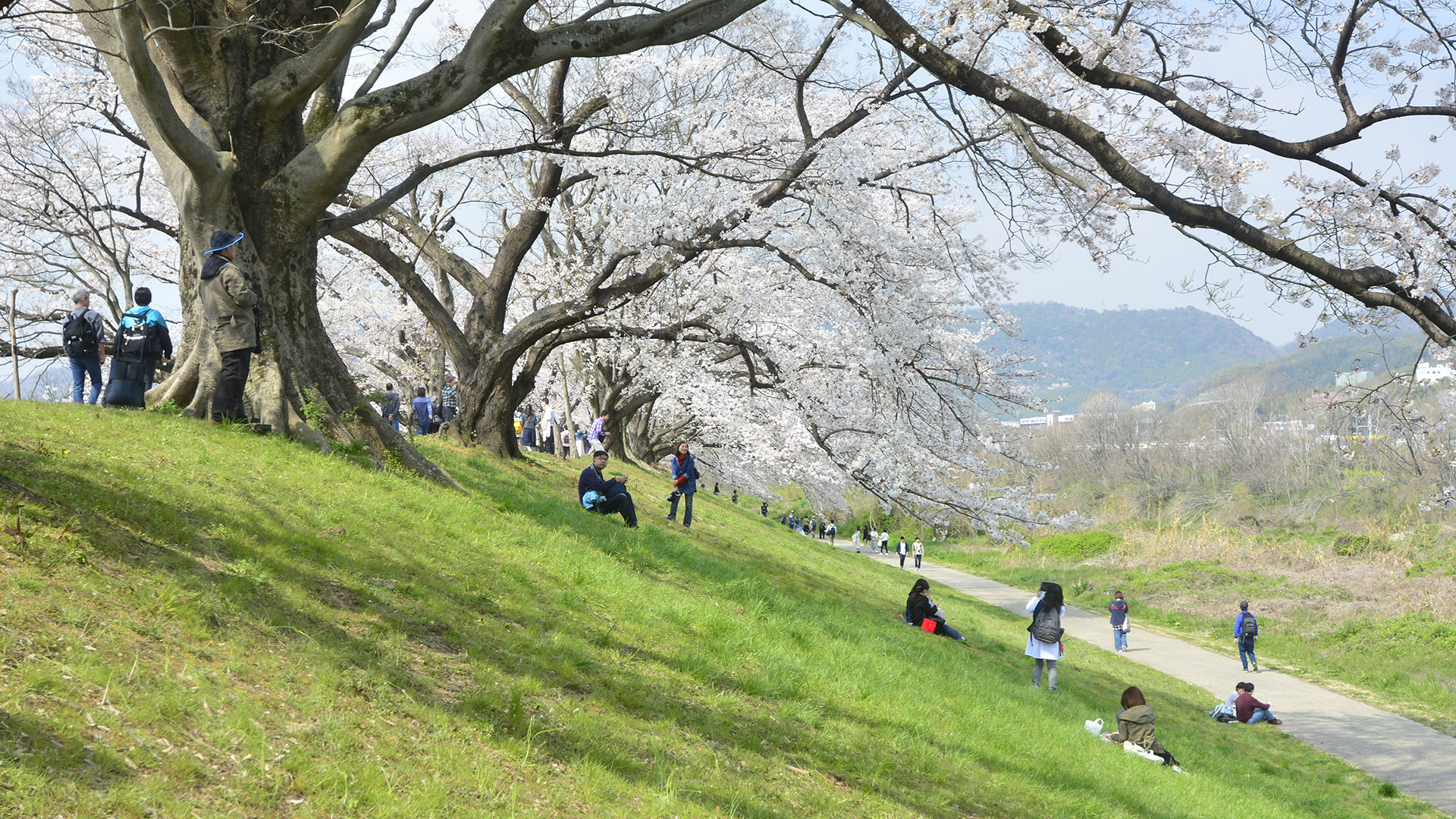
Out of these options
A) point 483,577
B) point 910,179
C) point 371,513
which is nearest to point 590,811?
point 483,577

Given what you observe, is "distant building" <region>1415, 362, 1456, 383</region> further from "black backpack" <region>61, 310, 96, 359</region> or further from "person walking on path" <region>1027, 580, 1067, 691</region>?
"black backpack" <region>61, 310, 96, 359</region>

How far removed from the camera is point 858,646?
28.2 ft

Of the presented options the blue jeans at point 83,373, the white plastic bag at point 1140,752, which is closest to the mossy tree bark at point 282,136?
the blue jeans at point 83,373

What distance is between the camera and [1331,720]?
1482 centimetres

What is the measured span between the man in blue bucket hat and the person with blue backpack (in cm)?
124

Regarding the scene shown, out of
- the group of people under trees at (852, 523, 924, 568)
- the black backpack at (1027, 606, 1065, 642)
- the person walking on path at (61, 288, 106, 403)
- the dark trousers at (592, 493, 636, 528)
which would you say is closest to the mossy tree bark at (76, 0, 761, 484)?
the dark trousers at (592, 493, 636, 528)

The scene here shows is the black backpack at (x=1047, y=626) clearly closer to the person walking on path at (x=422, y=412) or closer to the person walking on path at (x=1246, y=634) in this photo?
the person walking on path at (x=1246, y=634)

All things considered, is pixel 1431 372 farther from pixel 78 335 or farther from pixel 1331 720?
pixel 78 335

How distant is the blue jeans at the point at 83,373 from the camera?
403 inches

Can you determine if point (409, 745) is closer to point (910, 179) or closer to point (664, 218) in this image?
point (910, 179)

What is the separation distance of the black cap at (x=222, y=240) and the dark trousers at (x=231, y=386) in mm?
871

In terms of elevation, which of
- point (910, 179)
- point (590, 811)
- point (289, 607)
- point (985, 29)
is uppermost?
A: point (910, 179)

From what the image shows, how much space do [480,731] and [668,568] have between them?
497 centimetres

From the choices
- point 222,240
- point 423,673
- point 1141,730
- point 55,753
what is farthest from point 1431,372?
point 222,240
